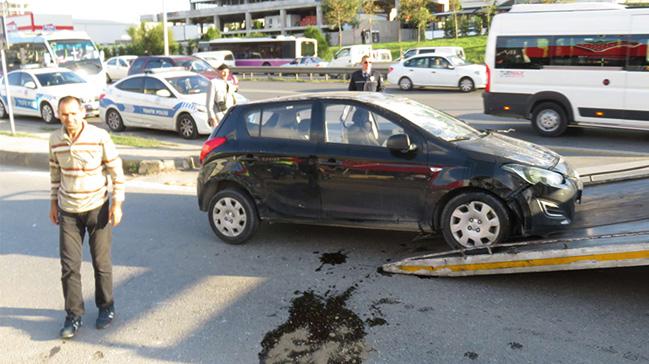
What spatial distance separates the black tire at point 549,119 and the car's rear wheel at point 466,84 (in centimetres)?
1022

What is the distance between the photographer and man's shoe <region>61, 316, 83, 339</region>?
4016mm

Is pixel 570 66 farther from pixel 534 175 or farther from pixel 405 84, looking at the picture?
pixel 405 84

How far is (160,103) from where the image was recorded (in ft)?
43.6

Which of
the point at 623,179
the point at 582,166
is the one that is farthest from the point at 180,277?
the point at 582,166

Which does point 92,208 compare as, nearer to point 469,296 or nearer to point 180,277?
point 180,277

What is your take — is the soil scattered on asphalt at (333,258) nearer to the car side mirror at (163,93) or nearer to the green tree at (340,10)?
the car side mirror at (163,93)

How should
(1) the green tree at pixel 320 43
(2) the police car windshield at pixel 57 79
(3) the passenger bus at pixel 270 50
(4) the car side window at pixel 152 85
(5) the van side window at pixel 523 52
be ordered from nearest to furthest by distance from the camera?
(5) the van side window at pixel 523 52, (4) the car side window at pixel 152 85, (2) the police car windshield at pixel 57 79, (3) the passenger bus at pixel 270 50, (1) the green tree at pixel 320 43

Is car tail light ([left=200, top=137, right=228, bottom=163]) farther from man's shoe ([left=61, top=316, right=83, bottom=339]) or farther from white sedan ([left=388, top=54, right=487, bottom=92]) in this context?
white sedan ([left=388, top=54, right=487, bottom=92])

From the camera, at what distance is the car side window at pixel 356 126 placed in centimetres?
529

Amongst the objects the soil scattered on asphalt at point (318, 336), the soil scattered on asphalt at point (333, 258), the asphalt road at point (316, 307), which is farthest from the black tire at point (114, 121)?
the soil scattered on asphalt at point (318, 336)

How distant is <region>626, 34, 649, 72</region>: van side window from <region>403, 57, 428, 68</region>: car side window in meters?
12.8

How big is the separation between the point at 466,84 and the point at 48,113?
47.3ft

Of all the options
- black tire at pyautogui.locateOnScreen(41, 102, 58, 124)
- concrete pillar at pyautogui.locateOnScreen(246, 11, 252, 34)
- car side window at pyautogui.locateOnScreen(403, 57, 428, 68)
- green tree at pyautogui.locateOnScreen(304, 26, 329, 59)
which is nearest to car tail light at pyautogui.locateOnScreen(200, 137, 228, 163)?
black tire at pyautogui.locateOnScreen(41, 102, 58, 124)

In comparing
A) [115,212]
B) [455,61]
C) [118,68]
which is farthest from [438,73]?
[118,68]
